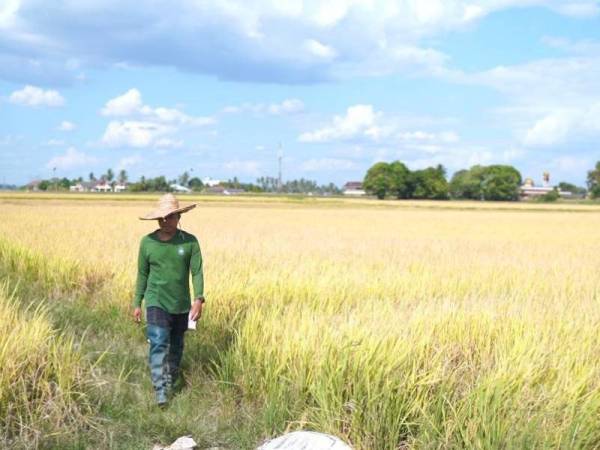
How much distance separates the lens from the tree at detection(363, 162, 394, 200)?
432 ft

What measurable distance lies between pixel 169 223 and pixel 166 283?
49 cm

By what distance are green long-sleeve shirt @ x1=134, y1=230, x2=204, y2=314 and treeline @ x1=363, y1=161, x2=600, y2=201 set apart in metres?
123

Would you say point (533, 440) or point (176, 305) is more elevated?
point (176, 305)

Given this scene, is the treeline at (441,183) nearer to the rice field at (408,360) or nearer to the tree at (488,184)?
the tree at (488,184)

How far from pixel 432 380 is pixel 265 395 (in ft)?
4.55

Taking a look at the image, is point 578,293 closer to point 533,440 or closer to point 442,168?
point 533,440

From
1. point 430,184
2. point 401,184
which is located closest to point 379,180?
point 401,184

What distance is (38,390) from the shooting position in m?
4.68

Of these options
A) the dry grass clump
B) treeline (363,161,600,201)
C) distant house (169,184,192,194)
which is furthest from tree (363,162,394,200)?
the dry grass clump

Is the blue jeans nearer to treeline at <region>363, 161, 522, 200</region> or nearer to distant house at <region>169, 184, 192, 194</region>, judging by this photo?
distant house at <region>169, 184, 192, 194</region>

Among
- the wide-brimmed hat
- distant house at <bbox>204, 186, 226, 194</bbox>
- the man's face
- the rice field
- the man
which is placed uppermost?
the wide-brimmed hat

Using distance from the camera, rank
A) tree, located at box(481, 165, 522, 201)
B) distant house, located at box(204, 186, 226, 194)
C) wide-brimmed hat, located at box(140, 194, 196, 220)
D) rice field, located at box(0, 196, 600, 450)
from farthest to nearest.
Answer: tree, located at box(481, 165, 522, 201) < distant house, located at box(204, 186, 226, 194) < wide-brimmed hat, located at box(140, 194, 196, 220) < rice field, located at box(0, 196, 600, 450)

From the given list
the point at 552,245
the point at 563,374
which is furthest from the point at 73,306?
the point at 552,245

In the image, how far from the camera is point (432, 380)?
4.31 meters
